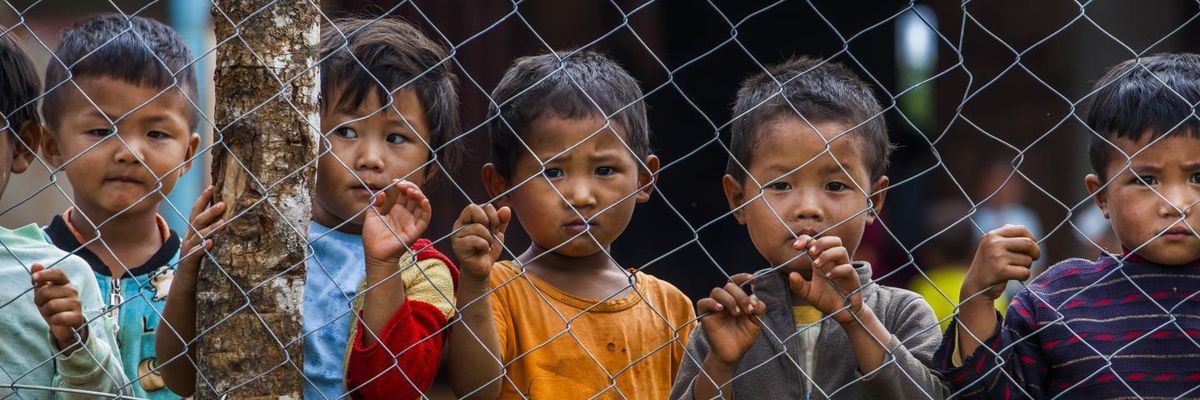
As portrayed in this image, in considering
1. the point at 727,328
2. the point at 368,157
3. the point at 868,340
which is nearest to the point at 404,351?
the point at 368,157

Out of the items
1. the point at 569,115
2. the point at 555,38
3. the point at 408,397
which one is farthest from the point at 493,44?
the point at 408,397

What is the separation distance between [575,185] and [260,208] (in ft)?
2.13

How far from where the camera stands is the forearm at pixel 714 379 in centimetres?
233

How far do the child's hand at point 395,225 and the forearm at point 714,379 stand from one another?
1.78 ft

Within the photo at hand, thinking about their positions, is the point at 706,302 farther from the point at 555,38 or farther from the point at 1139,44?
the point at 1139,44

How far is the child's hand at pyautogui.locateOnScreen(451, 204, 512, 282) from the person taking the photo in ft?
7.50

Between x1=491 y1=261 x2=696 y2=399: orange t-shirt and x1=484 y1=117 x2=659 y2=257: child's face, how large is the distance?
11 cm

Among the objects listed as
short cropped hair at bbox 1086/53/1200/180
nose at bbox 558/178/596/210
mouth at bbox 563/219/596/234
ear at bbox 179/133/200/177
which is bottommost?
ear at bbox 179/133/200/177

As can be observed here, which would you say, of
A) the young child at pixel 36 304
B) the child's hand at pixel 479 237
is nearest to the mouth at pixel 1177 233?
the child's hand at pixel 479 237

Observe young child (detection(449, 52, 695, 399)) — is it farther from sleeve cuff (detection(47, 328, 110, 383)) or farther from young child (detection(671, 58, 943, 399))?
sleeve cuff (detection(47, 328, 110, 383))

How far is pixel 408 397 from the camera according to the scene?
2.49 m

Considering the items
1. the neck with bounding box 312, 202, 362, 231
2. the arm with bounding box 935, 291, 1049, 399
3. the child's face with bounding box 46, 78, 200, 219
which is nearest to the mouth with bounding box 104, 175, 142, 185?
the child's face with bounding box 46, 78, 200, 219

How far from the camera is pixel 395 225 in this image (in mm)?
2355

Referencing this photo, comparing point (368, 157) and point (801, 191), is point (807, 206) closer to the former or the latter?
point (801, 191)
